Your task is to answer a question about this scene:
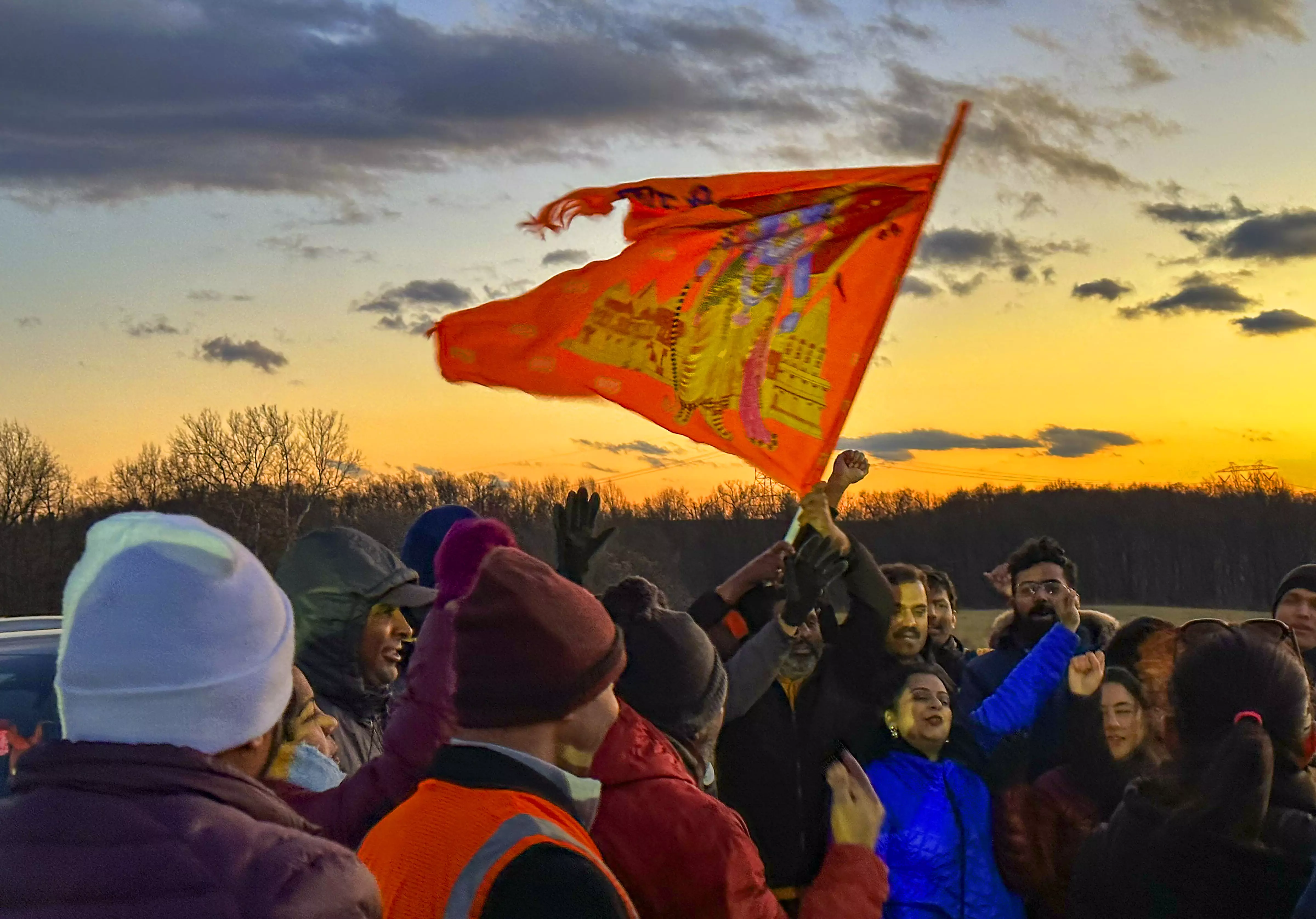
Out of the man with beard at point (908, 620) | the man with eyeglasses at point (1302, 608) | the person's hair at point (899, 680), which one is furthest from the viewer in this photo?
the man with eyeglasses at point (1302, 608)

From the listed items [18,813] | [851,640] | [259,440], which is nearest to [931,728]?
[851,640]

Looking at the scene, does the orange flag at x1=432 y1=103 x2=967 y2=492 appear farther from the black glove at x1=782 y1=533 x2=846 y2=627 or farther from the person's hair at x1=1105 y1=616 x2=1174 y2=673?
the person's hair at x1=1105 y1=616 x2=1174 y2=673

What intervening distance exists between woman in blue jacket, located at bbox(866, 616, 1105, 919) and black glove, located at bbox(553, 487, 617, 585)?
1.11m

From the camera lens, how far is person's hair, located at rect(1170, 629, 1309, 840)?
3422mm

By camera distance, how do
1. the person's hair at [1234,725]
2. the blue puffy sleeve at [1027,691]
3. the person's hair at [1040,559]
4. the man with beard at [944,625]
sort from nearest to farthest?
the person's hair at [1234,725] < the blue puffy sleeve at [1027,691] < the person's hair at [1040,559] < the man with beard at [944,625]

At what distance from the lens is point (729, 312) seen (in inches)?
208

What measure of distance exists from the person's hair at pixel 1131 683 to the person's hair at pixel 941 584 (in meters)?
1.32

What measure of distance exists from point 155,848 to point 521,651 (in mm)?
712

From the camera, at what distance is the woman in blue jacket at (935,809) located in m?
4.30

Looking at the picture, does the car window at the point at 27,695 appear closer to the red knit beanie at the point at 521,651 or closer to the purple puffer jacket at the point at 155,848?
the red knit beanie at the point at 521,651

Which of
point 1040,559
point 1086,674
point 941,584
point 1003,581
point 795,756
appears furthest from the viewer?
point 941,584

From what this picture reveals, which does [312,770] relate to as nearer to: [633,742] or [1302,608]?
[633,742]

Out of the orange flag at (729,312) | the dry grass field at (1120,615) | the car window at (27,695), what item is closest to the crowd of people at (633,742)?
the orange flag at (729,312)

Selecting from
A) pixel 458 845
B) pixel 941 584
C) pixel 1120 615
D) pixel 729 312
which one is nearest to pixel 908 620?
pixel 941 584
